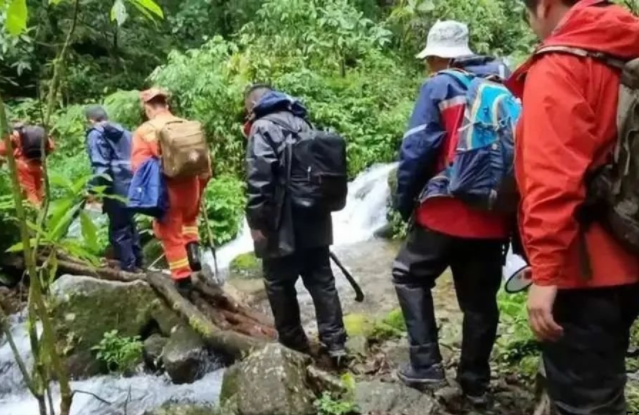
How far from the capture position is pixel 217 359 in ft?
A: 19.1

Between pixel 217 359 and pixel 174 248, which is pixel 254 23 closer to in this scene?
pixel 174 248

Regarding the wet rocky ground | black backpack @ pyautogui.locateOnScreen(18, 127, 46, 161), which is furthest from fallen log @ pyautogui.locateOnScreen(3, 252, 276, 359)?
black backpack @ pyautogui.locateOnScreen(18, 127, 46, 161)

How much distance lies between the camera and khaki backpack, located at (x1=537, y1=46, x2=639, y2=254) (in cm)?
235

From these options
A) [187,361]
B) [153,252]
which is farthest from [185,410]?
[153,252]

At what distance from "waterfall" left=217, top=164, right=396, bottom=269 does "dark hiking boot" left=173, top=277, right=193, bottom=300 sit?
351cm

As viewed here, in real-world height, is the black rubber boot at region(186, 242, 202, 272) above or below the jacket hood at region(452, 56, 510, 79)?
below

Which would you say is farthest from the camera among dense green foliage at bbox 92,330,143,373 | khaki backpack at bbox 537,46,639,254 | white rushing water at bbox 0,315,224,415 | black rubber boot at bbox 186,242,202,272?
black rubber boot at bbox 186,242,202,272

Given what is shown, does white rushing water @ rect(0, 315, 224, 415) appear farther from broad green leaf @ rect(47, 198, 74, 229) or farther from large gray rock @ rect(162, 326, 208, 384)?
broad green leaf @ rect(47, 198, 74, 229)

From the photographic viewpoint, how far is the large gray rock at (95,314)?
641cm

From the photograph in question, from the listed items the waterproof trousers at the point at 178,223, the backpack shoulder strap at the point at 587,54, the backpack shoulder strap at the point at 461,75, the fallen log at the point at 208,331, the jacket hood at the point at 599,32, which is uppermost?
the jacket hood at the point at 599,32

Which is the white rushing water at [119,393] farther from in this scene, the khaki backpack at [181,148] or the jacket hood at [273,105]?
the jacket hood at [273,105]

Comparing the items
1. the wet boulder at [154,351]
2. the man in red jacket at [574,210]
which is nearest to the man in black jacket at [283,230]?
the wet boulder at [154,351]

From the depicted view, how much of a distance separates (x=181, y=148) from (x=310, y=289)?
1634mm

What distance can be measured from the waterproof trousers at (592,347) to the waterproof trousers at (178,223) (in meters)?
4.38
